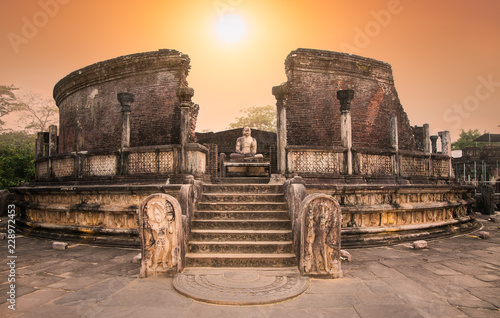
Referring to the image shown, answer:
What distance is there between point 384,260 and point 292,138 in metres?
6.86

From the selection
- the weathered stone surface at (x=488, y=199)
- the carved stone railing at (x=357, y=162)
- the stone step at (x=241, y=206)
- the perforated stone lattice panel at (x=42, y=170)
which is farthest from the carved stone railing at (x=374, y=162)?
the perforated stone lattice panel at (x=42, y=170)

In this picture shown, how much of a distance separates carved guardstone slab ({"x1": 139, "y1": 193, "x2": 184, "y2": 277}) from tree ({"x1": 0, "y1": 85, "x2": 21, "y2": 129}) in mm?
37588

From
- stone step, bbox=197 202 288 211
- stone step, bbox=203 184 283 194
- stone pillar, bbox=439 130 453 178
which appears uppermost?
stone pillar, bbox=439 130 453 178

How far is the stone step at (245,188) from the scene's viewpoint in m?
6.48

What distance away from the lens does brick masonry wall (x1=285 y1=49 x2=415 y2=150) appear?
1157 centimetres

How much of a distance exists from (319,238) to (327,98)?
8707 mm

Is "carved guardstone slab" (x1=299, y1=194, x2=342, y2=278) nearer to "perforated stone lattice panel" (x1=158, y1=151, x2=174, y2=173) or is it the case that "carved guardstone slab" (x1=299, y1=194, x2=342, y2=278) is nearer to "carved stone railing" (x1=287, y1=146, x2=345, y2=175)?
"carved stone railing" (x1=287, y1=146, x2=345, y2=175)

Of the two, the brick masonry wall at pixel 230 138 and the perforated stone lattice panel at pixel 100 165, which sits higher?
the brick masonry wall at pixel 230 138

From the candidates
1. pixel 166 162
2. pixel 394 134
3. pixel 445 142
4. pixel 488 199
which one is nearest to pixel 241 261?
pixel 166 162

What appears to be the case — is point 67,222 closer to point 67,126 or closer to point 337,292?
point 337,292

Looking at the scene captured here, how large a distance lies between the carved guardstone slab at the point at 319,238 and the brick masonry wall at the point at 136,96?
8303 millimetres

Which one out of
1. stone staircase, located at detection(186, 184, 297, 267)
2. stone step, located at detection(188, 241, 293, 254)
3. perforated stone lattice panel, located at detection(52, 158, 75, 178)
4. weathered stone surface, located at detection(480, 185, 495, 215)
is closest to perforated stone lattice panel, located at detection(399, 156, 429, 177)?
stone staircase, located at detection(186, 184, 297, 267)

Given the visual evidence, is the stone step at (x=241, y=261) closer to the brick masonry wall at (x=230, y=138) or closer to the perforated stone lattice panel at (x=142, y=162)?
the perforated stone lattice panel at (x=142, y=162)

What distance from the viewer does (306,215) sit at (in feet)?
14.1
